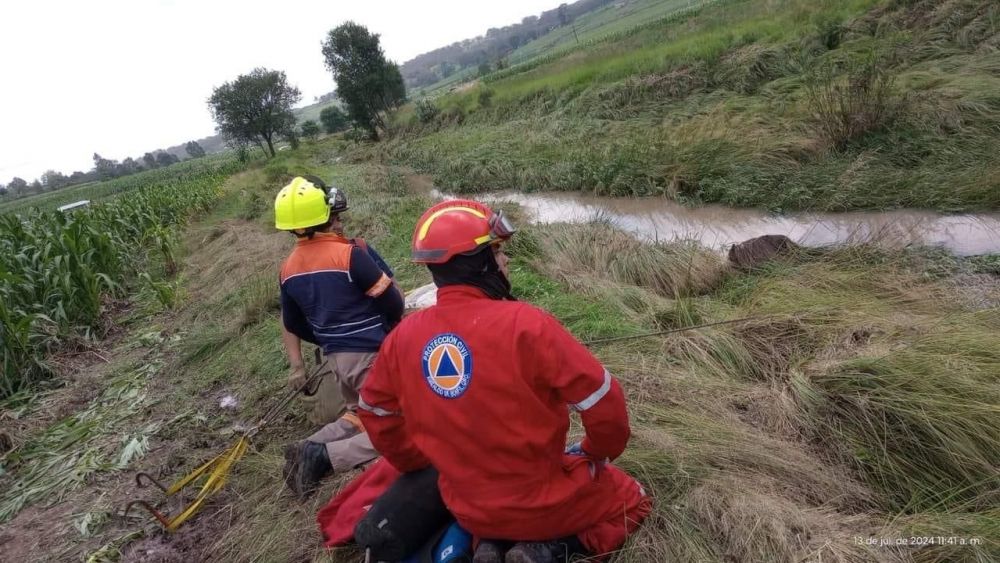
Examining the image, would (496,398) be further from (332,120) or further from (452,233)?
A: (332,120)

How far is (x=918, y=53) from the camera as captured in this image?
8.52 meters

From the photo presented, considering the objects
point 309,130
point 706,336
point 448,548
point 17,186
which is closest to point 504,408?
point 448,548

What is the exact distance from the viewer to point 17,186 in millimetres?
65938

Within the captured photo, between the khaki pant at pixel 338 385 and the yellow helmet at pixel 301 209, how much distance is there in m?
0.77

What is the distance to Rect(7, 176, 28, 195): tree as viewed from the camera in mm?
62906

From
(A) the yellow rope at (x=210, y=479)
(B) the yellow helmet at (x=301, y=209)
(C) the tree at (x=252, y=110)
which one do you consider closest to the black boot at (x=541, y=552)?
(B) the yellow helmet at (x=301, y=209)

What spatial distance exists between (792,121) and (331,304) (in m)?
7.92

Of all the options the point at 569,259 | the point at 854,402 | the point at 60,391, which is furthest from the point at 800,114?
the point at 60,391

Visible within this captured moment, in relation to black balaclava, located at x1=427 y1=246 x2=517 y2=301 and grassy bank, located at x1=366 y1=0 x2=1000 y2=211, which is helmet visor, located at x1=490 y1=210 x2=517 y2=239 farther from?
grassy bank, located at x1=366 y1=0 x2=1000 y2=211

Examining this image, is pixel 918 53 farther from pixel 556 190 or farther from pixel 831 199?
pixel 556 190

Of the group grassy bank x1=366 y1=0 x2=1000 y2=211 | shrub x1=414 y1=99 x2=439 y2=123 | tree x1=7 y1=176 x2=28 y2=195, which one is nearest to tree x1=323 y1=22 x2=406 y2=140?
shrub x1=414 y1=99 x2=439 y2=123

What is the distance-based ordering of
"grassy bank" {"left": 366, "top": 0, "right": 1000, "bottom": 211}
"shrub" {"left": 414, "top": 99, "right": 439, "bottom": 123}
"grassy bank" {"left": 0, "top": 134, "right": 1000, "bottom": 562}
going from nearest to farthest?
"grassy bank" {"left": 0, "top": 134, "right": 1000, "bottom": 562} < "grassy bank" {"left": 366, "top": 0, "right": 1000, "bottom": 211} < "shrub" {"left": 414, "top": 99, "right": 439, "bottom": 123}

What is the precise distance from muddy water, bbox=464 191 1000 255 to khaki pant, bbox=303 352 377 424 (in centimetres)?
438

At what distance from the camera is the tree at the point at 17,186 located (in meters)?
62.9
